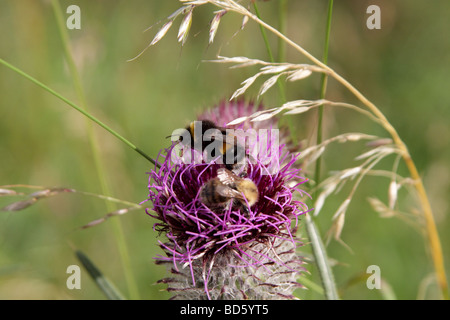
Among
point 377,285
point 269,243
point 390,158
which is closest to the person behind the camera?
point 269,243

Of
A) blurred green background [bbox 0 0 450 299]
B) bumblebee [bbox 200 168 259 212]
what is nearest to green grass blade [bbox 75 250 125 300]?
bumblebee [bbox 200 168 259 212]

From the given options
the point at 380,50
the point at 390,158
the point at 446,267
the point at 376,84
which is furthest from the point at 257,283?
the point at 380,50

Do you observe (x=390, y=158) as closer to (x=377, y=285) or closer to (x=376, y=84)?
(x=376, y=84)

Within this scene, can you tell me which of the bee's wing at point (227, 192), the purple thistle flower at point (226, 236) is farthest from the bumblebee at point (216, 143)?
the bee's wing at point (227, 192)

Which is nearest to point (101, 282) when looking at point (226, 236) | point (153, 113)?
point (226, 236)

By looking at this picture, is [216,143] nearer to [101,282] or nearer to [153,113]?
[101,282]

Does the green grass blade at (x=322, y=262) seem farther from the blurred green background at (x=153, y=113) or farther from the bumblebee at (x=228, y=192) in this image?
the blurred green background at (x=153, y=113)

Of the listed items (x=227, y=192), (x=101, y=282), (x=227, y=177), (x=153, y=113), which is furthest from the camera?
(x=153, y=113)
